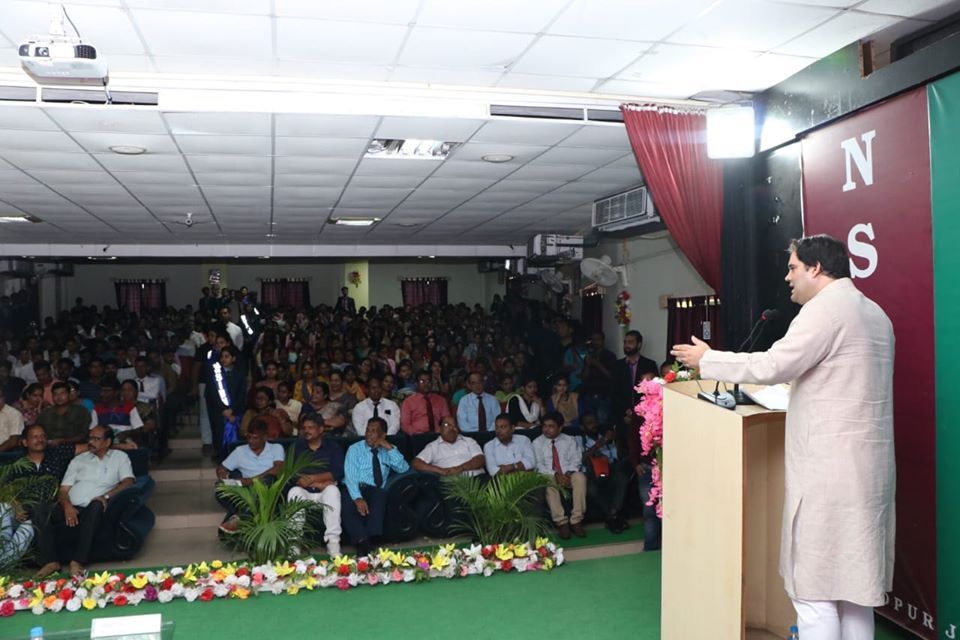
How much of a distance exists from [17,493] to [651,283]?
248 inches

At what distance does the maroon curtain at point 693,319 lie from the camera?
744 centimetres

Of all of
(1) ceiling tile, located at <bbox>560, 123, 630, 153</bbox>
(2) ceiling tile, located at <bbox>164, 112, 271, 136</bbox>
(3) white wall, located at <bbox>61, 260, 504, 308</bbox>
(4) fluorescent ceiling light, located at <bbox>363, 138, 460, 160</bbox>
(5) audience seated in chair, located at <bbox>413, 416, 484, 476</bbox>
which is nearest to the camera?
(2) ceiling tile, located at <bbox>164, 112, 271, 136</bbox>

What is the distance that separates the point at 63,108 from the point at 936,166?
446 cm

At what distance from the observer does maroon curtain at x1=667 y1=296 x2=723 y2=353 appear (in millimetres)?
7441

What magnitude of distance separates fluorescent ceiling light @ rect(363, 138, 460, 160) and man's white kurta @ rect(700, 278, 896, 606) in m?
3.52

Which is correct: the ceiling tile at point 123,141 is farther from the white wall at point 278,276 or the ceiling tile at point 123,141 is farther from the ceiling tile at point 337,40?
the white wall at point 278,276

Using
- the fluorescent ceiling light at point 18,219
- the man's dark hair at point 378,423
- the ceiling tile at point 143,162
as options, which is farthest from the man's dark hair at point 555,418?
the fluorescent ceiling light at point 18,219

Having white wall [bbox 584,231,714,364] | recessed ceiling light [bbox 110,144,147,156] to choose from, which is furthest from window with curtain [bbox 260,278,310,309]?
recessed ceiling light [bbox 110,144,147,156]

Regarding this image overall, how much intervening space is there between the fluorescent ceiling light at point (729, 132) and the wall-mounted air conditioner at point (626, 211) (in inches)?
69.0

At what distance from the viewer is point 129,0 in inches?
127

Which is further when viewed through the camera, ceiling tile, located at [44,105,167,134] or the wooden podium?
ceiling tile, located at [44,105,167,134]

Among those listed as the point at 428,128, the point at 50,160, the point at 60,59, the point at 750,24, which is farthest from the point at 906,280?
the point at 50,160

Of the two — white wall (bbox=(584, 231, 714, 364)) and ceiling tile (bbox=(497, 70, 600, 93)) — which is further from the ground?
ceiling tile (bbox=(497, 70, 600, 93))

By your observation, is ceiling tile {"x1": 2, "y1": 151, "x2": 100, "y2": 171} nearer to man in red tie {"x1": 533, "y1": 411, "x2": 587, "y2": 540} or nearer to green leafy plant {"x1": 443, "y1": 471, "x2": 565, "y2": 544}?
green leafy plant {"x1": 443, "y1": 471, "x2": 565, "y2": 544}
